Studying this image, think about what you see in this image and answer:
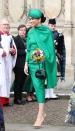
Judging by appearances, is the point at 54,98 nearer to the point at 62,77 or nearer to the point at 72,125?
the point at 62,77

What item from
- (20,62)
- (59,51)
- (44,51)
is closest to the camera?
(44,51)

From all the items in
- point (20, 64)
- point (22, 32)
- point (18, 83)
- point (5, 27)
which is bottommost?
point (18, 83)

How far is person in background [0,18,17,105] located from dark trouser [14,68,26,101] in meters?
0.22

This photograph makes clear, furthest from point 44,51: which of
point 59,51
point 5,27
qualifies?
point 59,51

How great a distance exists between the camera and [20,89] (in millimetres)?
11961

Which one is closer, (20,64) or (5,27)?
(5,27)

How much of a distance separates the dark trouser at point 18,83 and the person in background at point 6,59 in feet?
0.73

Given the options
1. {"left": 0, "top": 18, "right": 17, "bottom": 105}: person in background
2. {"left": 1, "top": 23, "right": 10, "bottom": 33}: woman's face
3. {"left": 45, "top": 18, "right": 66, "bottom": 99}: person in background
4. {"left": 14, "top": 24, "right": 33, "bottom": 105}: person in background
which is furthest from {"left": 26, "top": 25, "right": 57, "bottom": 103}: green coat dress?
{"left": 45, "top": 18, "right": 66, "bottom": 99}: person in background

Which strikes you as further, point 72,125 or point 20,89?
point 20,89

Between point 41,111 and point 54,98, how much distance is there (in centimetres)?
342

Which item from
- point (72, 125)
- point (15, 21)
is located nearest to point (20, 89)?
point (72, 125)

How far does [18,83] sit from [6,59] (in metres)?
0.63

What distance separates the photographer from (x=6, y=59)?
38.1ft

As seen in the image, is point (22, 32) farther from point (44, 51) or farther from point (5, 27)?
point (44, 51)
